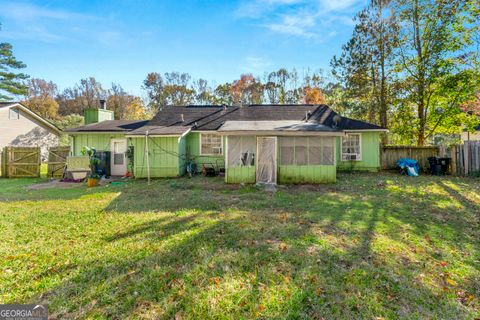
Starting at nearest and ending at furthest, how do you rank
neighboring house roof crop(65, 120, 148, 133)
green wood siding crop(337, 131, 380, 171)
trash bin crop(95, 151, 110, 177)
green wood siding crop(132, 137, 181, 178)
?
green wood siding crop(132, 137, 181, 178) < trash bin crop(95, 151, 110, 177) < neighboring house roof crop(65, 120, 148, 133) < green wood siding crop(337, 131, 380, 171)

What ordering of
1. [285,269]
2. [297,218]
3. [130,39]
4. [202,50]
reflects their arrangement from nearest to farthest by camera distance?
[285,269] → [297,218] → [130,39] → [202,50]

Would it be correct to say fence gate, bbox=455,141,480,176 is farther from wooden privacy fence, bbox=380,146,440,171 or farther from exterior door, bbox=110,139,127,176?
exterior door, bbox=110,139,127,176

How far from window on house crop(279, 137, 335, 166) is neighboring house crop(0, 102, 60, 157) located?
66.8ft

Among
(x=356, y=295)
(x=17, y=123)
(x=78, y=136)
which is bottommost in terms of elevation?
(x=356, y=295)

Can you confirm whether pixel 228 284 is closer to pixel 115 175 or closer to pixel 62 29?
pixel 115 175

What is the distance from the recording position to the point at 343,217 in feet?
18.4

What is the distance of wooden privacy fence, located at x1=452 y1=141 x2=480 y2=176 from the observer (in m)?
11.5

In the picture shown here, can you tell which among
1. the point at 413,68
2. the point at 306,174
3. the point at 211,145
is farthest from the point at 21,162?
the point at 413,68

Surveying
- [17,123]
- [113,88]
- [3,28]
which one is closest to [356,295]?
[17,123]

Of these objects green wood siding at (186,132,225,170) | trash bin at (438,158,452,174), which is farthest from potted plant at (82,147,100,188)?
trash bin at (438,158,452,174)

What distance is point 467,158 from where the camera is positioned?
38.1 ft

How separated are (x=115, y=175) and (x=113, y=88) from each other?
28957 millimetres

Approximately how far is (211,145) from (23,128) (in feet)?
55.1

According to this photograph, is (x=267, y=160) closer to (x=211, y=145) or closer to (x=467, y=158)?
(x=211, y=145)
